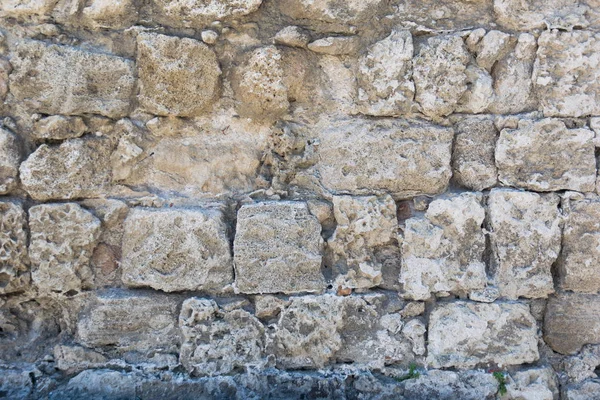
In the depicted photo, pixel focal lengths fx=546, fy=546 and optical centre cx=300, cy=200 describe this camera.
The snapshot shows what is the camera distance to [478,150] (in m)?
2.37

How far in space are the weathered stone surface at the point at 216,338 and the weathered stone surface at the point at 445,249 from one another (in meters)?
0.70

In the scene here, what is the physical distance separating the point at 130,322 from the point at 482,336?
1509 mm

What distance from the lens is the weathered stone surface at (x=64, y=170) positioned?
226 centimetres

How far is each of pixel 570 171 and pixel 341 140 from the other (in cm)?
98

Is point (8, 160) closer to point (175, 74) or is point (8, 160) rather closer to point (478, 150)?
point (175, 74)

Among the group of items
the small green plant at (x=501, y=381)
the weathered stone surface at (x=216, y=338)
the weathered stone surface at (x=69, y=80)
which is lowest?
the small green plant at (x=501, y=381)

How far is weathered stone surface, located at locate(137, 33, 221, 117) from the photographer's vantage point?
2273 millimetres

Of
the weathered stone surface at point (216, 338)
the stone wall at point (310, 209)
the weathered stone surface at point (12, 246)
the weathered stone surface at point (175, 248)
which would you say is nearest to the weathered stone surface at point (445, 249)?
the stone wall at point (310, 209)

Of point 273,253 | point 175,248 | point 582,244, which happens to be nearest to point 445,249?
point 582,244

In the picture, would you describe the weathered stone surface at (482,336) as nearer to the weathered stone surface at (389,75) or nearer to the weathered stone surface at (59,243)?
the weathered stone surface at (389,75)

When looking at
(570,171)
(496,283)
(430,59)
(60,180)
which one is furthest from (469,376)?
(60,180)

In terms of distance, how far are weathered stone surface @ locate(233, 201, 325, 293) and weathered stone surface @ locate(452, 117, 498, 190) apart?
754 millimetres

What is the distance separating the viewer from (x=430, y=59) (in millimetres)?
2311

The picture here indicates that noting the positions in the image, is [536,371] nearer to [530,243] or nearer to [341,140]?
[530,243]
